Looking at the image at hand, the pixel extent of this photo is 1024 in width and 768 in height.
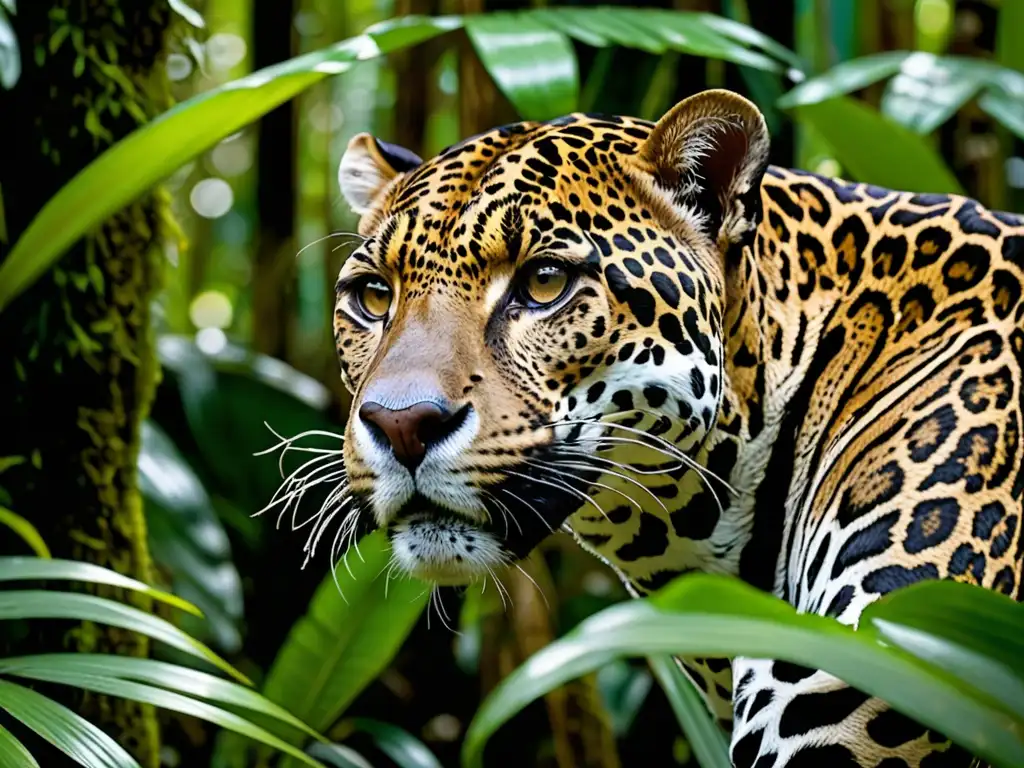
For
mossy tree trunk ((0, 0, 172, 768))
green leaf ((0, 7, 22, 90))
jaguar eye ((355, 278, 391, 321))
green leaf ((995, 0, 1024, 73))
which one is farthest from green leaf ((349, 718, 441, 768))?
green leaf ((995, 0, 1024, 73))

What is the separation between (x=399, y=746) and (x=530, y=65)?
200cm

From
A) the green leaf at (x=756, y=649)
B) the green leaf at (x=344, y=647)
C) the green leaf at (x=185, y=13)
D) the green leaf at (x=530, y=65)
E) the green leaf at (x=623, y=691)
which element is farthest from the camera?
the green leaf at (x=623, y=691)

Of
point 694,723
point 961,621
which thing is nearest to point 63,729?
point 694,723

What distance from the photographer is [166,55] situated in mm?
3305

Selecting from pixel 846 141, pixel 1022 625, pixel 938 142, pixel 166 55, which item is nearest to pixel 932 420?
pixel 1022 625

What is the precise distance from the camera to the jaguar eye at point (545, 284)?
7.26ft

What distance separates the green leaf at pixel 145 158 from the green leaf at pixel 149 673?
0.83 metres

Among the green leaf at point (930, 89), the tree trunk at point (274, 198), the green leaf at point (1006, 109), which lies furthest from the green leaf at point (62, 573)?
the tree trunk at point (274, 198)

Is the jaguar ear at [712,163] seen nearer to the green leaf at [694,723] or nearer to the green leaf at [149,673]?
the green leaf at [694,723]

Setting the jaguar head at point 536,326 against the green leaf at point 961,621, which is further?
the jaguar head at point 536,326

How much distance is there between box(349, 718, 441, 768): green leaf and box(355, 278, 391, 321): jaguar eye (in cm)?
183

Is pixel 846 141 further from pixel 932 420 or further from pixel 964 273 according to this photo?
pixel 932 420

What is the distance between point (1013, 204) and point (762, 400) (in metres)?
2.82

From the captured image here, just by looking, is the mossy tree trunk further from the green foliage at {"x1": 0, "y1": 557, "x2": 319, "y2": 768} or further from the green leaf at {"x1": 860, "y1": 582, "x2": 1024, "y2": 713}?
the green leaf at {"x1": 860, "y1": 582, "x2": 1024, "y2": 713}
